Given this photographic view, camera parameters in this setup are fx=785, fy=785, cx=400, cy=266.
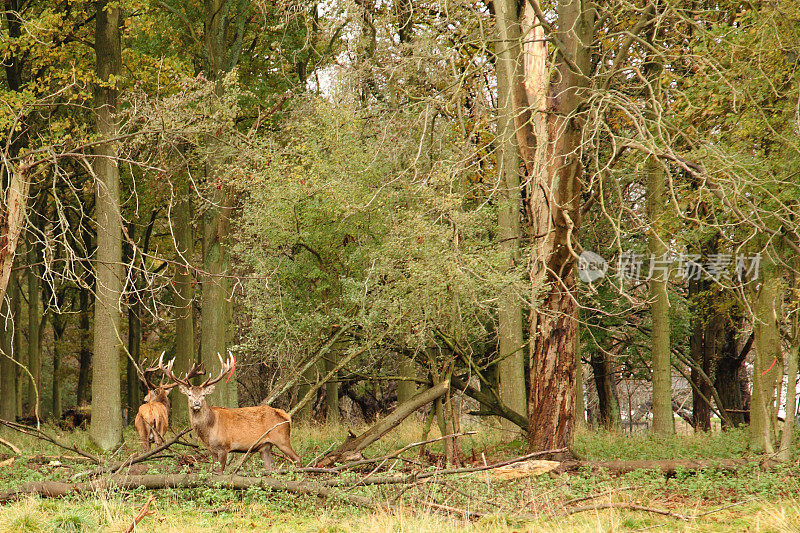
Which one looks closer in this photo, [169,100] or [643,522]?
[643,522]

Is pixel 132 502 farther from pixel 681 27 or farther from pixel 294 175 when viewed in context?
pixel 681 27

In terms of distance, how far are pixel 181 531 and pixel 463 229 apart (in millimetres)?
6454

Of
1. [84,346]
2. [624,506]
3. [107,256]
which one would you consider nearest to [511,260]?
[624,506]

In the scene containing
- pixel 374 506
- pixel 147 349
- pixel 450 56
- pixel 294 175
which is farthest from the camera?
pixel 147 349

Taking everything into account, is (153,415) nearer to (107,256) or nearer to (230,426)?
(230,426)

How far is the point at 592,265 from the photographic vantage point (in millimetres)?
16078

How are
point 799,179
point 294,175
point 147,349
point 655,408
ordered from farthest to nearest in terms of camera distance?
1. point 147,349
2. point 655,408
3. point 294,175
4. point 799,179

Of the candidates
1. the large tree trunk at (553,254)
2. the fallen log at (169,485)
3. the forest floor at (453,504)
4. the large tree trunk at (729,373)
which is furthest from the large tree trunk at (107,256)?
the large tree trunk at (729,373)

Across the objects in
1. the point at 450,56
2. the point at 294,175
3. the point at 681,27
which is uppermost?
the point at 681,27

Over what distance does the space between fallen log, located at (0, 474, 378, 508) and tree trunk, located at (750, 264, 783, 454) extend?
6816 millimetres

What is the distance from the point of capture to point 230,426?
10203mm

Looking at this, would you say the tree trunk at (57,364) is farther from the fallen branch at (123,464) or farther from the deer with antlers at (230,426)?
the fallen branch at (123,464)

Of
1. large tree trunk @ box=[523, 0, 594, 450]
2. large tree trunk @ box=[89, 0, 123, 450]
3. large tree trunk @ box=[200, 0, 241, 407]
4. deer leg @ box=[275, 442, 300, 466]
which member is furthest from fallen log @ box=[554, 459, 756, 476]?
large tree trunk @ box=[89, 0, 123, 450]

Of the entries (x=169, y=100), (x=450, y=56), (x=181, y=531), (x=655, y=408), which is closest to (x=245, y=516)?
(x=181, y=531)
